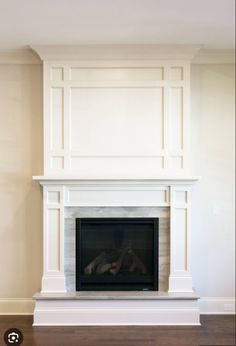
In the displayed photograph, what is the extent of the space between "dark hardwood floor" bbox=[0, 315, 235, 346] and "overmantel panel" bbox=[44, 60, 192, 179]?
150 centimetres

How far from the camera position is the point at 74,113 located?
3.92m

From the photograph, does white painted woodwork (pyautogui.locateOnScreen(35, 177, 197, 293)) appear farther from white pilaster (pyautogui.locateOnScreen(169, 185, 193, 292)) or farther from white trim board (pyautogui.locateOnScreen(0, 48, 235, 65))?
white trim board (pyautogui.locateOnScreen(0, 48, 235, 65))

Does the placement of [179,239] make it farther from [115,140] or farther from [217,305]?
[115,140]

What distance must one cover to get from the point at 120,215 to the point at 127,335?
1.12m

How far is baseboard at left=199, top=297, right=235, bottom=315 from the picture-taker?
4.07 meters

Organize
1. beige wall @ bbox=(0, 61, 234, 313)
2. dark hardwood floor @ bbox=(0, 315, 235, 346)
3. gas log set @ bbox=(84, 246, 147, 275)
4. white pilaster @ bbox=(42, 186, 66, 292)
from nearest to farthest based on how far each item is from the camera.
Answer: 1. dark hardwood floor @ bbox=(0, 315, 235, 346)
2. white pilaster @ bbox=(42, 186, 66, 292)
3. gas log set @ bbox=(84, 246, 147, 275)
4. beige wall @ bbox=(0, 61, 234, 313)

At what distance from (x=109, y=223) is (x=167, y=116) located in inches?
48.4

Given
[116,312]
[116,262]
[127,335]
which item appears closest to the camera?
[127,335]

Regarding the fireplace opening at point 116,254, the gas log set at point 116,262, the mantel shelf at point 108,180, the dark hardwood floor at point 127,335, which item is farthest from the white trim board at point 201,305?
the mantel shelf at point 108,180

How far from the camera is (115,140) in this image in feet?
12.9

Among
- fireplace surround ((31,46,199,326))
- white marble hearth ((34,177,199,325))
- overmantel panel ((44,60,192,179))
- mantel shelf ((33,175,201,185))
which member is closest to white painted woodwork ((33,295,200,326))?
white marble hearth ((34,177,199,325))

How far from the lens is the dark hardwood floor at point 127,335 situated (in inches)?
131

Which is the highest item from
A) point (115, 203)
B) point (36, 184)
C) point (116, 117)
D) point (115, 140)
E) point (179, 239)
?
point (116, 117)

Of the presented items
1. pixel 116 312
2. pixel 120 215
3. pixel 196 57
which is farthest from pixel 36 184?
pixel 196 57
